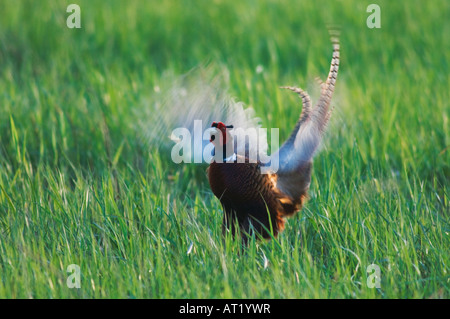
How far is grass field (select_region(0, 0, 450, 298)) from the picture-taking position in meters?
2.89

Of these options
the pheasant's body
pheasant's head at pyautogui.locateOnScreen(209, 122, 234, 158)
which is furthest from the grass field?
pheasant's head at pyautogui.locateOnScreen(209, 122, 234, 158)

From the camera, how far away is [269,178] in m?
3.07

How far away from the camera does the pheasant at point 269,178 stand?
292cm

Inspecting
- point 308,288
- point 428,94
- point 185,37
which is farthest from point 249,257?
point 185,37

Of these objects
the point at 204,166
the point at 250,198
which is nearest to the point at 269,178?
the point at 250,198

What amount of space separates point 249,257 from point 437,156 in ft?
6.30

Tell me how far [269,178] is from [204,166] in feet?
4.22

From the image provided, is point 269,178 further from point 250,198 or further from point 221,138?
point 221,138

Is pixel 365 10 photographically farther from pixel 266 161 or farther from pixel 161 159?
pixel 266 161

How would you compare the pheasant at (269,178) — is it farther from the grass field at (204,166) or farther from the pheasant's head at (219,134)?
the grass field at (204,166)

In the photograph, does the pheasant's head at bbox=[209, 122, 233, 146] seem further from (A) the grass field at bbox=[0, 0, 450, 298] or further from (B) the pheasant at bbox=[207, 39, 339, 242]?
(A) the grass field at bbox=[0, 0, 450, 298]

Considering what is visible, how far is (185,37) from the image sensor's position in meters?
6.80

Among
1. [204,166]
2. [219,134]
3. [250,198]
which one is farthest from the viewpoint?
[204,166]

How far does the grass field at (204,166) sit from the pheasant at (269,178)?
0.43ft
